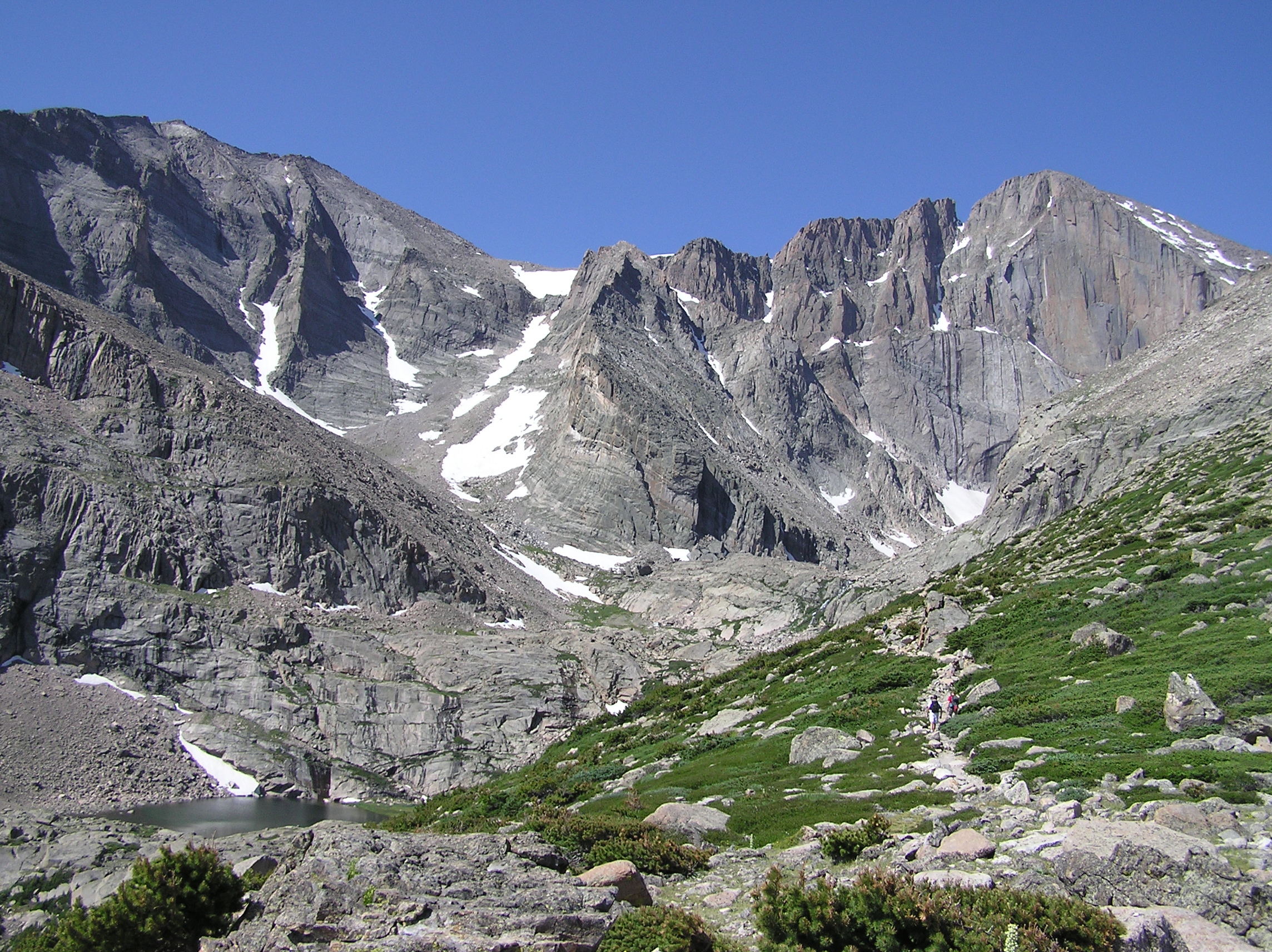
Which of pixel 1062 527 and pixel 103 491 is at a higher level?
pixel 1062 527

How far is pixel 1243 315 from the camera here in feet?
238

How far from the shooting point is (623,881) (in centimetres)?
1289

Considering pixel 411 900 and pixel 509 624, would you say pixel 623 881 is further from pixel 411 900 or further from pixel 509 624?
pixel 509 624

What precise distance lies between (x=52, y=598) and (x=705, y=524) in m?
127

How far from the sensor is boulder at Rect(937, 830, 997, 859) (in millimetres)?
12336

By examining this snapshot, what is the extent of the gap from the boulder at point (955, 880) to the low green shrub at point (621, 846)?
5.00 metres

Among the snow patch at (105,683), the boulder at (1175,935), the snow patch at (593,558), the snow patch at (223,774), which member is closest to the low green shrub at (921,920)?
the boulder at (1175,935)

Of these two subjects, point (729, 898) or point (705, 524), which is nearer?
point (729, 898)

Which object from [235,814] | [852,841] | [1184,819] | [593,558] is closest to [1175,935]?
[1184,819]

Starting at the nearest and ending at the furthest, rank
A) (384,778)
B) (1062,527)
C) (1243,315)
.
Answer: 1. (1062,527)
2. (1243,315)
3. (384,778)

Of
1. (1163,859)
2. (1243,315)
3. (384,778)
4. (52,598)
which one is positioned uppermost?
(1243,315)

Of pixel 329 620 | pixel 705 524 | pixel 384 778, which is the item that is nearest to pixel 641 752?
pixel 384 778

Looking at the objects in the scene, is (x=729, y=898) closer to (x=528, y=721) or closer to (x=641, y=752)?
(x=641, y=752)

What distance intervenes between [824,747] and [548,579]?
13185cm
